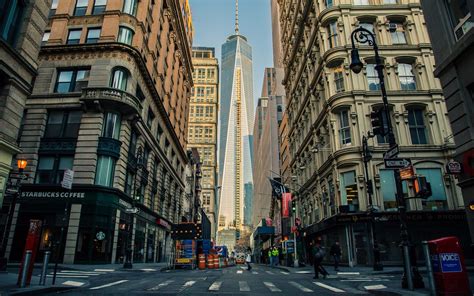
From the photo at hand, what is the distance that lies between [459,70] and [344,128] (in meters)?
17.0

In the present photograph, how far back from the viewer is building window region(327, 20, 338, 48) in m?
32.0

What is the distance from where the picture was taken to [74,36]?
3250cm

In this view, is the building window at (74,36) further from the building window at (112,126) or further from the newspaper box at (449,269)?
the newspaper box at (449,269)

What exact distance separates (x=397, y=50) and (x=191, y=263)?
1078 inches

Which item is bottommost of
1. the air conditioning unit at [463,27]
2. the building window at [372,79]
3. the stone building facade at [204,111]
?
the air conditioning unit at [463,27]

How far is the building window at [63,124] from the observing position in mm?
28812

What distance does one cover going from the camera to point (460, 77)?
1221 centimetres

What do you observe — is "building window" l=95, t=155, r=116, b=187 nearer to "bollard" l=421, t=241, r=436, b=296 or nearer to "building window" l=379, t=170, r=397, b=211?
"building window" l=379, t=170, r=397, b=211

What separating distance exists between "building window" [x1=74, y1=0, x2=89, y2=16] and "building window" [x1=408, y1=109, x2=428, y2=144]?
33.6 m

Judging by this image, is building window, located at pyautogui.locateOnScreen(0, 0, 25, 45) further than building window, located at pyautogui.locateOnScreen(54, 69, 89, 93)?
No

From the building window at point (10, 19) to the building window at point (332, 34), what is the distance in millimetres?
26428

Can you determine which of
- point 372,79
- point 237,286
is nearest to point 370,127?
point 372,79

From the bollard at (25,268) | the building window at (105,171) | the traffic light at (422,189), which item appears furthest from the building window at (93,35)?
the traffic light at (422,189)

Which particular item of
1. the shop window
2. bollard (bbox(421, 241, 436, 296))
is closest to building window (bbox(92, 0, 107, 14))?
the shop window
